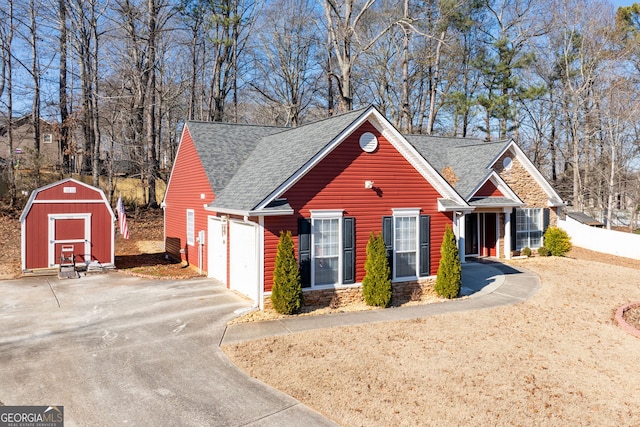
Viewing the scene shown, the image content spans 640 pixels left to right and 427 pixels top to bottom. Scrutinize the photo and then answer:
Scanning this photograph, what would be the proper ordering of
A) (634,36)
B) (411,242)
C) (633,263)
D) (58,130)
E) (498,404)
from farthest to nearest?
1. (634,36)
2. (58,130)
3. (633,263)
4. (411,242)
5. (498,404)

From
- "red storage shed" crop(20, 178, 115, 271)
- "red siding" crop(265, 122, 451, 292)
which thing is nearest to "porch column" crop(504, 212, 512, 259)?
"red siding" crop(265, 122, 451, 292)

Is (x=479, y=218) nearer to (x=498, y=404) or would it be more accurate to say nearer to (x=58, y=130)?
(x=498, y=404)

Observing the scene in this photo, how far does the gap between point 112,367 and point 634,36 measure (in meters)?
40.4

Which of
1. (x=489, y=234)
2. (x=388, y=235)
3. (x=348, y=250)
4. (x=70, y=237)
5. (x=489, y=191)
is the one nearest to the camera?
(x=348, y=250)

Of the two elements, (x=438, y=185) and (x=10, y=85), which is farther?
(x=10, y=85)

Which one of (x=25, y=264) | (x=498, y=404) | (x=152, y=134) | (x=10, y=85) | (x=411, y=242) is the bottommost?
(x=498, y=404)

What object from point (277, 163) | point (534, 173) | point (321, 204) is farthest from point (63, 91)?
point (534, 173)

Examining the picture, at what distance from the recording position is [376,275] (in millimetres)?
12320

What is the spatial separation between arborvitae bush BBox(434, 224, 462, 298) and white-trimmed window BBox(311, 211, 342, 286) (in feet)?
11.5

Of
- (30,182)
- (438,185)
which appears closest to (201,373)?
(438,185)

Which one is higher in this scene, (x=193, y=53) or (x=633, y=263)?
(x=193, y=53)

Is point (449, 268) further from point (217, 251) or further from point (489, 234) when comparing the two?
point (489, 234)

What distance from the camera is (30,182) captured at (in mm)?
26172

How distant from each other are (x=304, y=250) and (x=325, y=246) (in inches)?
27.4
